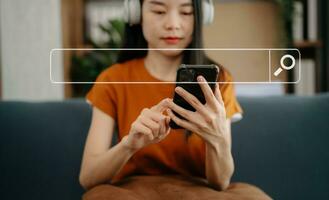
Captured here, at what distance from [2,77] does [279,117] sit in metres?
0.48

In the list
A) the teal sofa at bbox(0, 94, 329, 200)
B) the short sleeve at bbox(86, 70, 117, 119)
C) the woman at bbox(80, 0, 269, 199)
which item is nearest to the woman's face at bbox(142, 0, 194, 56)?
the woman at bbox(80, 0, 269, 199)

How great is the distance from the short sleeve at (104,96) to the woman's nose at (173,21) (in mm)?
132

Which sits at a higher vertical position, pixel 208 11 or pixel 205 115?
pixel 208 11

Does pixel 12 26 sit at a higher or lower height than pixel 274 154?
higher

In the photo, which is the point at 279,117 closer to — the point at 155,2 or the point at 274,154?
the point at 274,154

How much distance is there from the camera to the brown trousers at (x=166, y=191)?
470 millimetres

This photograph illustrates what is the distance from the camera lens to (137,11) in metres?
0.52

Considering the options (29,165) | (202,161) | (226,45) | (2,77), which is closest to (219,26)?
(226,45)

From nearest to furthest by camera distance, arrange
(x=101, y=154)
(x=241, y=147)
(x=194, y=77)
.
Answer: (x=194, y=77) → (x=101, y=154) → (x=241, y=147)

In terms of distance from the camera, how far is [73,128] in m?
0.76

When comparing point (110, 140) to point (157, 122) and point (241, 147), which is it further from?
point (241, 147)

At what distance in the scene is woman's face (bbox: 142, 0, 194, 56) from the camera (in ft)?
1.59

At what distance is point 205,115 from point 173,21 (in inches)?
4.7
